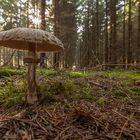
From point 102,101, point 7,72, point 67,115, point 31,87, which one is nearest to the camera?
point 67,115

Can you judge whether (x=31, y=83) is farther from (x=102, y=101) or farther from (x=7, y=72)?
(x=7, y=72)

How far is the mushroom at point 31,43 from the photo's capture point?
2.70 meters

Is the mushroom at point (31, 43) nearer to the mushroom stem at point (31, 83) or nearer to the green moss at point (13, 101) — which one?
the mushroom stem at point (31, 83)

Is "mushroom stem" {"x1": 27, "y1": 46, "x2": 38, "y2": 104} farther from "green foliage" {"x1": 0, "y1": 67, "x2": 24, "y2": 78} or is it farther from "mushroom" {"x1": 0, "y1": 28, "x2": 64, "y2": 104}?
"green foliage" {"x1": 0, "y1": 67, "x2": 24, "y2": 78}

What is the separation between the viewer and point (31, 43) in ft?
10.3

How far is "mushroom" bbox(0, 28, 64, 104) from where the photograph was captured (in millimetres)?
2699

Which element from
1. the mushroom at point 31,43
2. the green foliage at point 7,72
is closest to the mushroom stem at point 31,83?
the mushroom at point 31,43

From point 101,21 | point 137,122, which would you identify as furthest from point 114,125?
point 101,21

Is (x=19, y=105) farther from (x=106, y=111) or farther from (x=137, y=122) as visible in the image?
(x=137, y=122)

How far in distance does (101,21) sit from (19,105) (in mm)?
27772

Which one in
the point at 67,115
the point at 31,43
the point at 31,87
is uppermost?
the point at 31,43

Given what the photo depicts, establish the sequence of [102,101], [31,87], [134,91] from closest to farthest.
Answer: [31,87] < [102,101] < [134,91]

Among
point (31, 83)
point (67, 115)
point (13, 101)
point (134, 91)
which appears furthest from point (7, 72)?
point (67, 115)

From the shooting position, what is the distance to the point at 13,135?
217 cm
